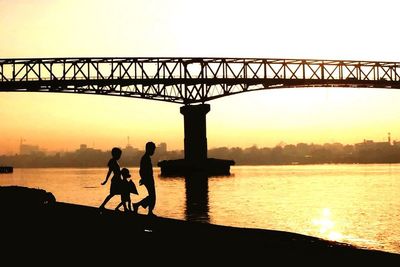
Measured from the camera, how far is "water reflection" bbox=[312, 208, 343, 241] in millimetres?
26984

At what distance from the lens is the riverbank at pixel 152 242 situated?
36.7ft

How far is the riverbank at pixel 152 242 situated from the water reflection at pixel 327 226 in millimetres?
11257

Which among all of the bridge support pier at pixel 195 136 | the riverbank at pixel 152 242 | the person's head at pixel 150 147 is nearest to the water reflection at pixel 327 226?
the person's head at pixel 150 147

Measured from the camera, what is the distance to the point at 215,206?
45.2m

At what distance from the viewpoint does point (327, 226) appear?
1276 inches

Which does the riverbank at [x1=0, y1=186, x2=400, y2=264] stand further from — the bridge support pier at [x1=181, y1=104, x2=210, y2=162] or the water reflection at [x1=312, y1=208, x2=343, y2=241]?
the bridge support pier at [x1=181, y1=104, x2=210, y2=162]

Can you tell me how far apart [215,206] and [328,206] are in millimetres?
8918

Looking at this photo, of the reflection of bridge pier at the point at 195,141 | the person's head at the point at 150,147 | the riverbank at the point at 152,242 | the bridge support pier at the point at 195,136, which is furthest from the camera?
the bridge support pier at the point at 195,136

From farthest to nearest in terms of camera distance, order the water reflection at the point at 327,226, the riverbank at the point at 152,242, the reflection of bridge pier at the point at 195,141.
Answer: the reflection of bridge pier at the point at 195,141 → the water reflection at the point at 327,226 → the riverbank at the point at 152,242

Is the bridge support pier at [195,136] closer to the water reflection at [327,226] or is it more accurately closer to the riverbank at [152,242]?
the water reflection at [327,226]

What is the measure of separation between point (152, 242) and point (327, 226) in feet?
69.6

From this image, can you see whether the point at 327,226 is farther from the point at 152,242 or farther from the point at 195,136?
the point at 195,136

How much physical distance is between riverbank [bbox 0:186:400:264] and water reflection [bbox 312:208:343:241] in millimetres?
11257

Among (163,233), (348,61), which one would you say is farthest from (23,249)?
(348,61)
